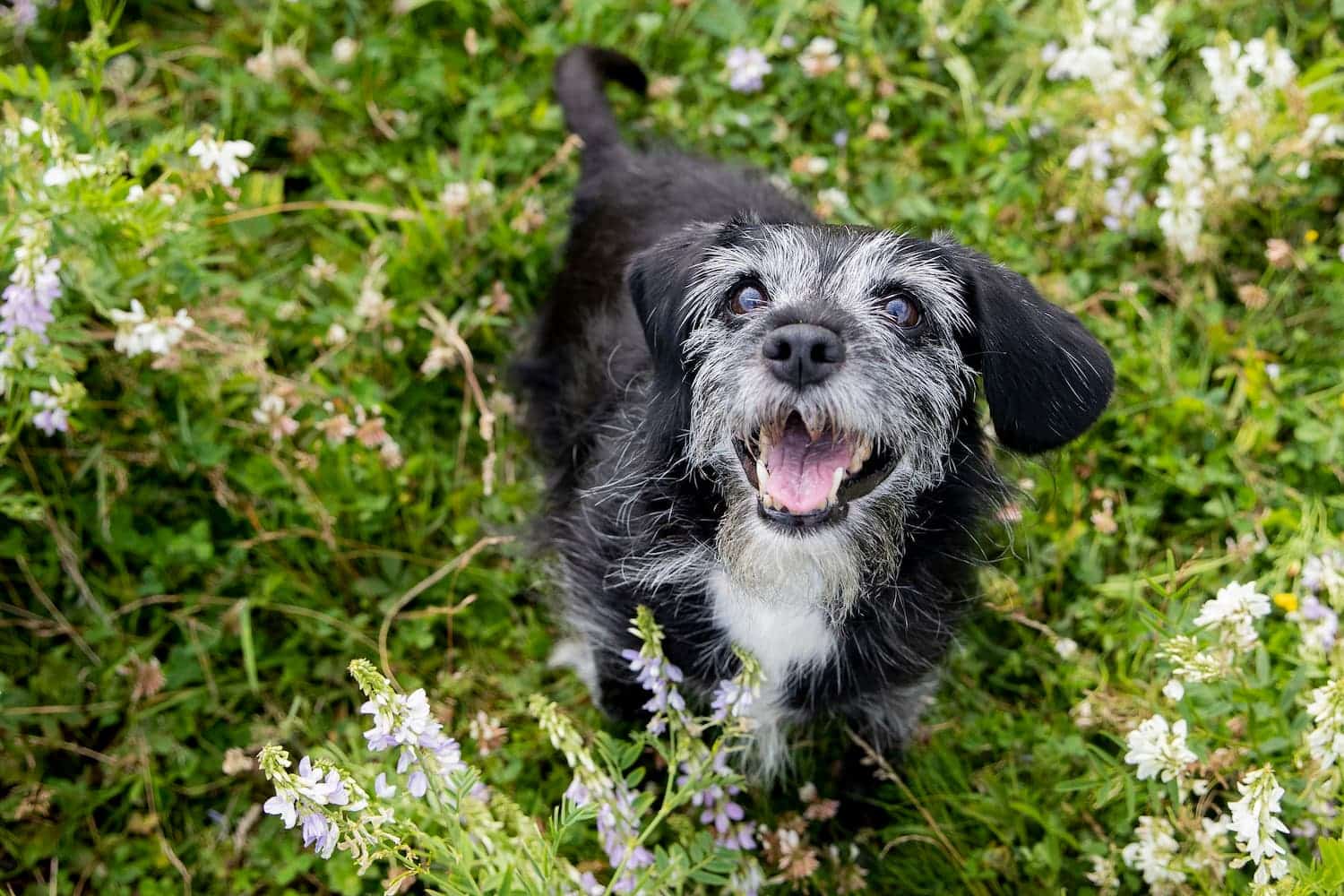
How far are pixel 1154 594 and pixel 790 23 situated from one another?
9.59ft

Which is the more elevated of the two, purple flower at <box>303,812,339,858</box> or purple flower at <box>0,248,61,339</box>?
purple flower at <box>0,248,61,339</box>

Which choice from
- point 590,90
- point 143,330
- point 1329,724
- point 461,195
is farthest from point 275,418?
point 1329,724

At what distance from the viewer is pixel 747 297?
2.81 m

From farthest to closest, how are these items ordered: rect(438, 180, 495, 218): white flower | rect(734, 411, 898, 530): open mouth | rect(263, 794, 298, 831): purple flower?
rect(438, 180, 495, 218): white flower → rect(734, 411, 898, 530): open mouth → rect(263, 794, 298, 831): purple flower

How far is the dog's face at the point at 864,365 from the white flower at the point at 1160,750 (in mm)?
740

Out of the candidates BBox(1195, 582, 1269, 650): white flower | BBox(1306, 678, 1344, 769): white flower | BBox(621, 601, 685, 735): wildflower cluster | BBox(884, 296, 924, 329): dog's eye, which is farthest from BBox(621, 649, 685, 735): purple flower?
BBox(1306, 678, 1344, 769): white flower

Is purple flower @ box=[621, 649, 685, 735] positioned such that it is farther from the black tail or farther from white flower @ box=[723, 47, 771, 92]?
white flower @ box=[723, 47, 771, 92]

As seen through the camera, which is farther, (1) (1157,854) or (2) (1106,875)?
(2) (1106,875)

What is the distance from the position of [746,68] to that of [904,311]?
2.60m

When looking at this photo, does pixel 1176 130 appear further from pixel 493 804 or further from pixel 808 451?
pixel 493 804

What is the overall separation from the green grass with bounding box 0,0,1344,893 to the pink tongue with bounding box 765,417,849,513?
759mm

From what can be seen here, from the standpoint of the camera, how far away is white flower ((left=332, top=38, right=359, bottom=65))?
16.9 ft

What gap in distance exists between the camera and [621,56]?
15.5 ft

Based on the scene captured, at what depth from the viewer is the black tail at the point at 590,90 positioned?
4.51 metres
